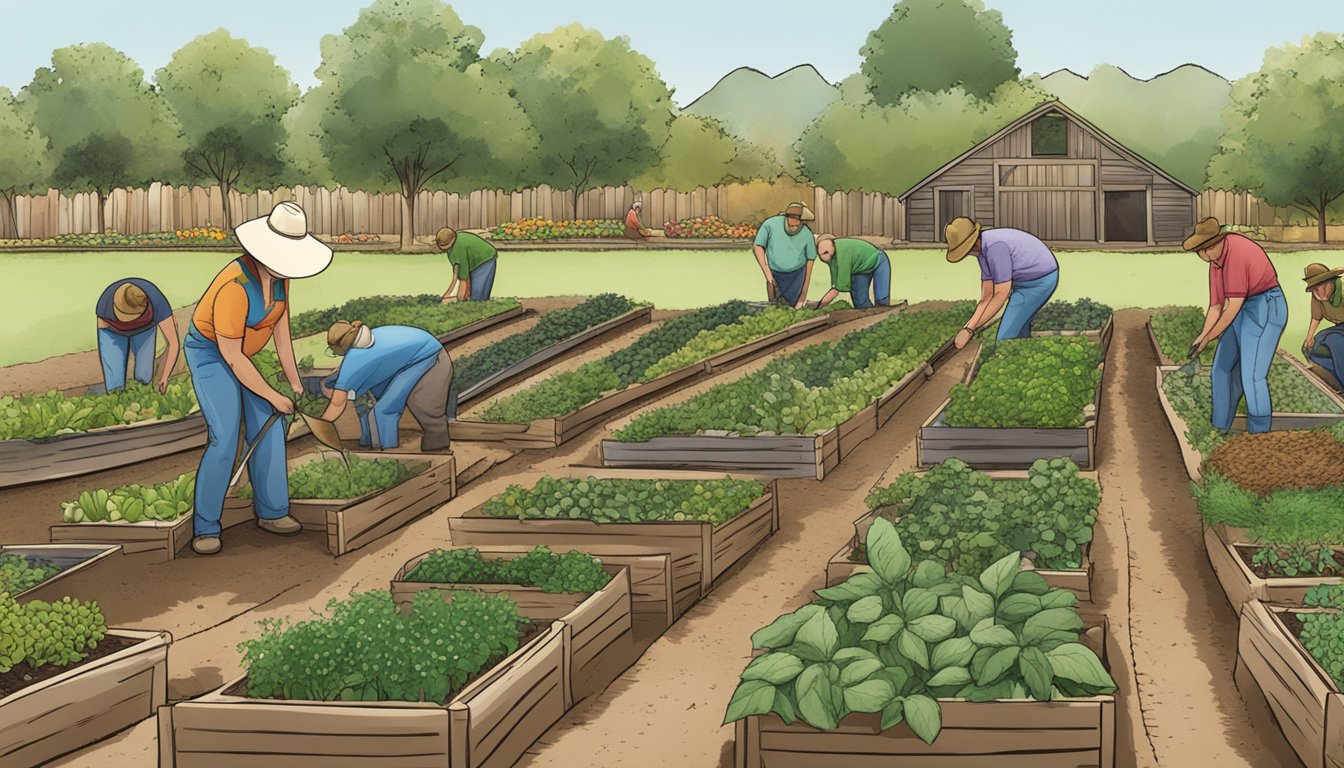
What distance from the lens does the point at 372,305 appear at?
19.0 metres

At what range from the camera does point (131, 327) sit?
12180 millimetres

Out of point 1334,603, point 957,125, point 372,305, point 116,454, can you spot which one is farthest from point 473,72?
point 1334,603

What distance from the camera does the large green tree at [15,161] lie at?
43.7 metres

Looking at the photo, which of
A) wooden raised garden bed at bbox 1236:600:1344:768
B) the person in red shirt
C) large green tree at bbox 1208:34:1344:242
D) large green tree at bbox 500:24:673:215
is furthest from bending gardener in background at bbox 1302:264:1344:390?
large green tree at bbox 500:24:673:215

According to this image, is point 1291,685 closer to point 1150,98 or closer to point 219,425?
point 219,425

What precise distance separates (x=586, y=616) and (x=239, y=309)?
318cm

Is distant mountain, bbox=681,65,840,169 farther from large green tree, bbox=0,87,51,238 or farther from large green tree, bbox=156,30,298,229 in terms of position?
large green tree, bbox=0,87,51,238

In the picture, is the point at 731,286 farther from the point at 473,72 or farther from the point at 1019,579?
the point at 1019,579

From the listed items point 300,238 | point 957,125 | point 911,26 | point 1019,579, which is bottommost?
point 1019,579

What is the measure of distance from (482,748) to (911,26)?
59.4 metres

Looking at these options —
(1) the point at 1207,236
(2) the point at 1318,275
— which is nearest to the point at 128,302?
(1) the point at 1207,236

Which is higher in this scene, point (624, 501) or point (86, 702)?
point (624, 501)

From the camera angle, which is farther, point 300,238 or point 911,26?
point 911,26

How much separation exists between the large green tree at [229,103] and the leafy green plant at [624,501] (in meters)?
40.0
